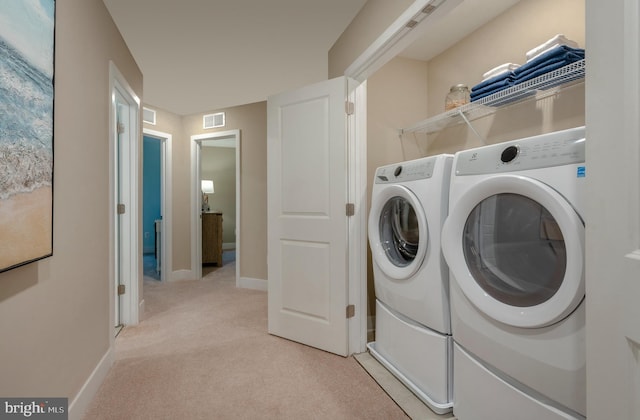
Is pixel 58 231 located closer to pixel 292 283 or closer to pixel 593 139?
pixel 292 283

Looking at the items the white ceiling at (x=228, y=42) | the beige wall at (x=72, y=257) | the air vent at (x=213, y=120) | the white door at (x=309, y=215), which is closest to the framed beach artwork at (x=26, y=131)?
the beige wall at (x=72, y=257)

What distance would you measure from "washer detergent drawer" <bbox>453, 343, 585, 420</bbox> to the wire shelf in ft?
4.78

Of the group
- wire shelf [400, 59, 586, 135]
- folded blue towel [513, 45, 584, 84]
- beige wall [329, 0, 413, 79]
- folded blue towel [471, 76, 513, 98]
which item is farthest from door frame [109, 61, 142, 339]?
folded blue towel [513, 45, 584, 84]

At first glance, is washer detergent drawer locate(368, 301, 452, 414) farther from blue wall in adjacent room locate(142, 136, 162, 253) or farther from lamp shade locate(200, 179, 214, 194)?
blue wall in adjacent room locate(142, 136, 162, 253)

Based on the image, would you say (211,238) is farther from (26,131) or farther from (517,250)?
(517,250)

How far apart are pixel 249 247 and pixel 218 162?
3.51m

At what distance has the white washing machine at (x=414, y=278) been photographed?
5.14ft

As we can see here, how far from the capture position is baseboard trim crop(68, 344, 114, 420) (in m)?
1.51

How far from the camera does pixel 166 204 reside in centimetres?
419

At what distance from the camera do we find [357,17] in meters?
2.22

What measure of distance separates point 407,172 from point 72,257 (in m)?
1.76

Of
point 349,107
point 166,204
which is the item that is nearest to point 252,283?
point 166,204

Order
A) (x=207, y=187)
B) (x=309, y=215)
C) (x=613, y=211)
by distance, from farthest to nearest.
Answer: (x=207, y=187) → (x=309, y=215) → (x=613, y=211)

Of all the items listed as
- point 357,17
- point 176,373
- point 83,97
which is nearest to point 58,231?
point 83,97
